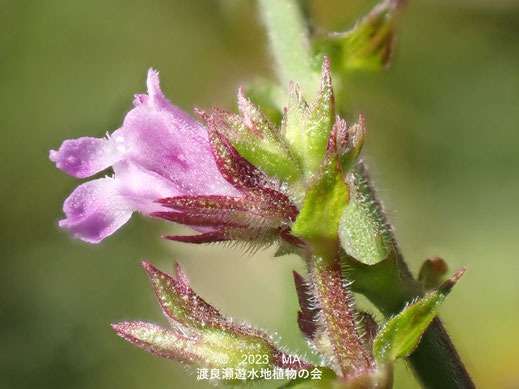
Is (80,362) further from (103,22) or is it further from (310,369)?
(310,369)

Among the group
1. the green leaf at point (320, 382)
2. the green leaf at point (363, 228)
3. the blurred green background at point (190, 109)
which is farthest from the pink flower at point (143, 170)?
the blurred green background at point (190, 109)

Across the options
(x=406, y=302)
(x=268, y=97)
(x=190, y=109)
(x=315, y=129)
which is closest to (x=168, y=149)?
(x=315, y=129)

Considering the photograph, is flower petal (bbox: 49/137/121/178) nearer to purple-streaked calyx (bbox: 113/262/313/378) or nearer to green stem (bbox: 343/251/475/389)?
purple-streaked calyx (bbox: 113/262/313/378)

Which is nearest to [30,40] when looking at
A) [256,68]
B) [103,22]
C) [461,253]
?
[103,22]

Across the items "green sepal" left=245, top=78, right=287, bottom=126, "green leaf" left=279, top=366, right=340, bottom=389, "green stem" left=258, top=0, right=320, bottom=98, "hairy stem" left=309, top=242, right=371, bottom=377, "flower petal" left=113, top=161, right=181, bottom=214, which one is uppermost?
"green stem" left=258, top=0, right=320, bottom=98

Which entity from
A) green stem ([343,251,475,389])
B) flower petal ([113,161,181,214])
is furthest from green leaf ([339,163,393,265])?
flower petal ([113,161,181,214])

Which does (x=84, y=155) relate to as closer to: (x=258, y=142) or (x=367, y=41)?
(x=258, y=142)
